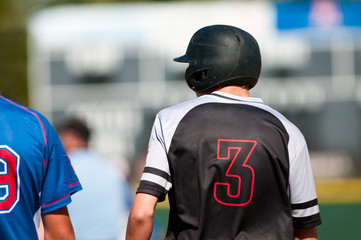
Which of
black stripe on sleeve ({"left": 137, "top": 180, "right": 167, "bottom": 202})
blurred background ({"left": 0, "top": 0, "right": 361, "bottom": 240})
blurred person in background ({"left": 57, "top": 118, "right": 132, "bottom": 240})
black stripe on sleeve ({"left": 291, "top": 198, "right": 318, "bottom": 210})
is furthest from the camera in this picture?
blurred background ({"left": 0, "top": 0, "right": 361, "bottom": 240})

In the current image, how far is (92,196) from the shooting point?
5.15m

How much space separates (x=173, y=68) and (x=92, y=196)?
9.48 metres

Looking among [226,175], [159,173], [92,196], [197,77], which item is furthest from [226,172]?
[92,196]

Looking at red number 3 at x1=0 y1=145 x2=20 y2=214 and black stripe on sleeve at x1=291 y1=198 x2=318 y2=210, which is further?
black stripe on sleeve at x1=291 y1=198 x2=318 y2=210

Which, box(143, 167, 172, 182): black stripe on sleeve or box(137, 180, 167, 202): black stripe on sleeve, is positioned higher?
box(143, 167, 172, 182): black stripe on sleeve

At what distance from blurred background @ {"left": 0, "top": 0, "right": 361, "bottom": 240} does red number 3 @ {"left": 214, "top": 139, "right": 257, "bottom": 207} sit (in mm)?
11157

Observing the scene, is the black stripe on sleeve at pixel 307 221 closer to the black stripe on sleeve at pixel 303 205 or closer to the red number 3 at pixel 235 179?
the black stripe on sleeve at pixel 303 205

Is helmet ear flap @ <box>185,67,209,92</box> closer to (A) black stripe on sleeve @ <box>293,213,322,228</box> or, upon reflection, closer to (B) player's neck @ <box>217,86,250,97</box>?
(B) player's neck @ <box>217,86,250,97</box>

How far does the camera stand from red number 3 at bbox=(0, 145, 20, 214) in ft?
9.00

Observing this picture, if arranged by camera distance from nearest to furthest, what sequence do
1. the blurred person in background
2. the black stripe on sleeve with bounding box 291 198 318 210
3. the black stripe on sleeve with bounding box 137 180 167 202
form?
the black stripe on sleeve with bounding box 137 180 167 202 → the black stripe on sleeve with bounding box 291 198 318 210 → the blurred person in background

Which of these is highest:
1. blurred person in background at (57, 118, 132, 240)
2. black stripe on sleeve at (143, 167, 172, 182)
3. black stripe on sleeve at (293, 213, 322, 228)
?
black stripe on sleeve at (143, 167, 172, 182)

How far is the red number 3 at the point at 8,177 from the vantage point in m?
2.74

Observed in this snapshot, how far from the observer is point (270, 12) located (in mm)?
14797

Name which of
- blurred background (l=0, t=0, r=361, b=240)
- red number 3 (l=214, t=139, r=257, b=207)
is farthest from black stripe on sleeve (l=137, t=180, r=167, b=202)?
blurred background (l=0, t=0, r=361, b=240)
